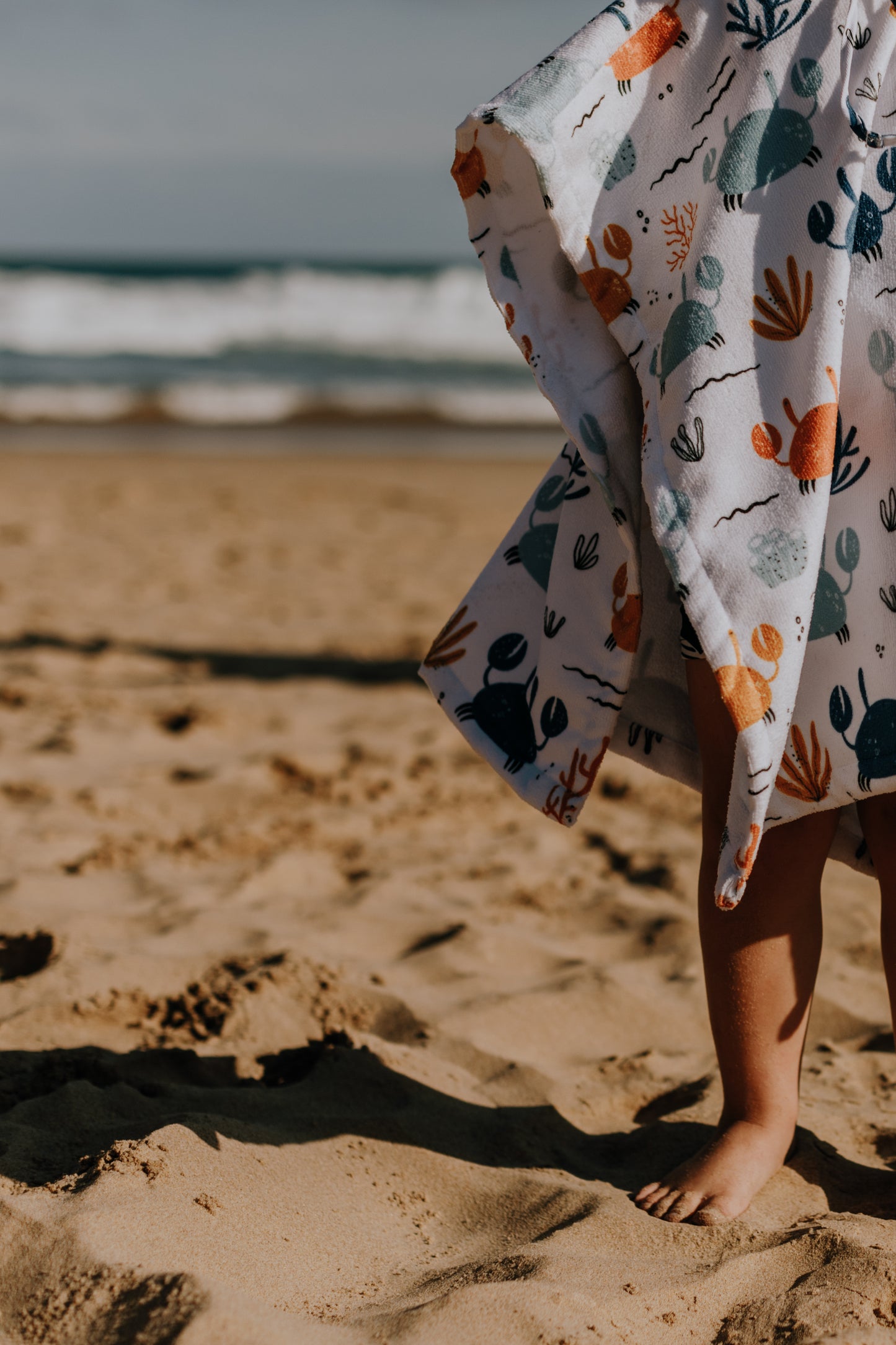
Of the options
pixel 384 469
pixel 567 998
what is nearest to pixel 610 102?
pixel 567 998

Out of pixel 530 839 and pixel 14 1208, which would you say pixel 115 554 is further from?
pixel 14 1208

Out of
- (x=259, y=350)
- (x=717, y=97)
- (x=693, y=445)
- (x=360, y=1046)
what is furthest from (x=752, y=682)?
(x=259, y=350)

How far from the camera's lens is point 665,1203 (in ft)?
4.69

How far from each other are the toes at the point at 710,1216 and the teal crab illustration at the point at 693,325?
3.08 ft

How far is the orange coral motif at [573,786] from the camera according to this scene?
141 centimetres

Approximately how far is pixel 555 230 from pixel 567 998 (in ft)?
4.22

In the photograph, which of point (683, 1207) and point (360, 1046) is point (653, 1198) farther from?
point (360, 1046)

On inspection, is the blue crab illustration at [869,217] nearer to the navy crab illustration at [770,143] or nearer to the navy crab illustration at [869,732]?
the navy crab illustration at [770,143]

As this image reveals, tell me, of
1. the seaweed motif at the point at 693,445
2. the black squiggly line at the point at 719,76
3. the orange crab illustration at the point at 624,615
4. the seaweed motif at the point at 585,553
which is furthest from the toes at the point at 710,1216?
the black squiggly line at the point at 719,76

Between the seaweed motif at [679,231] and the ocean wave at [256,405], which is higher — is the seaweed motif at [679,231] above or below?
above

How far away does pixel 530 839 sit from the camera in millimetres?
2791

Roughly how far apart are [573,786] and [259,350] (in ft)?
64.9

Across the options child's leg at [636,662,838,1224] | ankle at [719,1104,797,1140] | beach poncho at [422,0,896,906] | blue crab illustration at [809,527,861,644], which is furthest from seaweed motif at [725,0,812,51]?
ankle at [719,1104,797,1140]

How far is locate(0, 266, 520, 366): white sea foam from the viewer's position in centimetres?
1981
